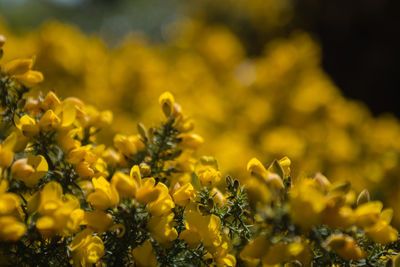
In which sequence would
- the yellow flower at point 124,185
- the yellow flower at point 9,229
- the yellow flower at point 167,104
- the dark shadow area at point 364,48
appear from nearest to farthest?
the yellow flower at point 9,229 → the yellow flower at point 124,185 → the yellow flower at point 167,104 → the dark shadow area at point 364,48

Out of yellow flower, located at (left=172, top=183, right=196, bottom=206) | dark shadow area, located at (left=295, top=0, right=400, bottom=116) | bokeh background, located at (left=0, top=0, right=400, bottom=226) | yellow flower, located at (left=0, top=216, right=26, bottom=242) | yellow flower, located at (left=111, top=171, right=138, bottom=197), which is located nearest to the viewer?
yellow flower, located at (left=0, top=216, right=26, bottom=242)

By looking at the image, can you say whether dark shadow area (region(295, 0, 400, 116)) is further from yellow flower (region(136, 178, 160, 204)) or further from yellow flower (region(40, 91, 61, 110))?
yellow flower (region(136, 178, 160, 204))

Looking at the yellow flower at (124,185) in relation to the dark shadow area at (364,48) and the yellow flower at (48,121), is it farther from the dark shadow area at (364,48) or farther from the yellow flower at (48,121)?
the dark shadow area at (364,48)

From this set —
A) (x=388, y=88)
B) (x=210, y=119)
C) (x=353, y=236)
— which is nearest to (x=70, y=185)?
(x=353, y=236)

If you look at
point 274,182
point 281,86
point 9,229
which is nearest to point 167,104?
point 274,182

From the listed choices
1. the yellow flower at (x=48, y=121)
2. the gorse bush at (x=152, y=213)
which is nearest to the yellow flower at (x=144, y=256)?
the gorse bush at (x=152, y=213)

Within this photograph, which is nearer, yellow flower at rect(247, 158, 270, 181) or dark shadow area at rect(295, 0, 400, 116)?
yellow flower at rect(247, 158, 270, 181)

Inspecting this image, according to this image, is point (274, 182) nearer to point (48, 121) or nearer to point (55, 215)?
point (55, 215)

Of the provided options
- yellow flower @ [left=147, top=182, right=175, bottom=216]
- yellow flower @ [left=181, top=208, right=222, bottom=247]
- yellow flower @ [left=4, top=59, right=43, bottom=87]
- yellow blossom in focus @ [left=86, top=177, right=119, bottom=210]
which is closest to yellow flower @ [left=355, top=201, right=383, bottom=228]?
yellow flower @ [left=181, top=208, right=222, bottom=247]
